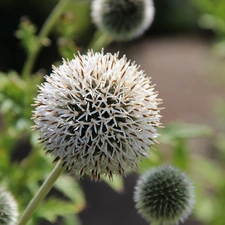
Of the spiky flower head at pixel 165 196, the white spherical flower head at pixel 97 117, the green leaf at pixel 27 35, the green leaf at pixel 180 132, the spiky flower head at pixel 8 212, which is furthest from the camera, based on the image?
the green leaf at pixel 27 35

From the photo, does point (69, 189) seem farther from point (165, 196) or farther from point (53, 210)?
point (165, 196)

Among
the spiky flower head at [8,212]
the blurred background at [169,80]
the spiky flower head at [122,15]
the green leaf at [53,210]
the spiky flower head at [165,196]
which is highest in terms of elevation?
the blurred background at [169,80]

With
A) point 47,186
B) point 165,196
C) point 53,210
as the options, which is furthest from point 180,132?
point 47,186

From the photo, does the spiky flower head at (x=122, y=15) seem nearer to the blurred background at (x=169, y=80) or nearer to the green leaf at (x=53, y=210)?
the blurred background at (x=169, y=80)

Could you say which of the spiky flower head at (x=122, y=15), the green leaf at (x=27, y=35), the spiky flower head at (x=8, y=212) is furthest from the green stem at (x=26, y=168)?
the spiky flower head at (x=122, y=15)

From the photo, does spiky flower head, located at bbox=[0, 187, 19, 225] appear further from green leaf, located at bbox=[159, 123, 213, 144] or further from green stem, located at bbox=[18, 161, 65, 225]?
green leaf, located at bbox=[159, 123, 213, 144]

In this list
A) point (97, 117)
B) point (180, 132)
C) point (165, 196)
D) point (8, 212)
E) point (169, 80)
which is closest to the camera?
point (97, 117)

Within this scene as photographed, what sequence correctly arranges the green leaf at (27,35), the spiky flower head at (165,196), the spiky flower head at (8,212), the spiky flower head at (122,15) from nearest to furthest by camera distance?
the spiky flower head at (8,212) < the spiky flower head at (165,196) < the green leaf at (27,35) < the spiky flower head at (122,15)

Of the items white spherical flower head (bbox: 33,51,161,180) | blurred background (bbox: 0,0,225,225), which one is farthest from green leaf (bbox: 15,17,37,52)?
white spherical flower head (bbox: 33,51,161,180)
